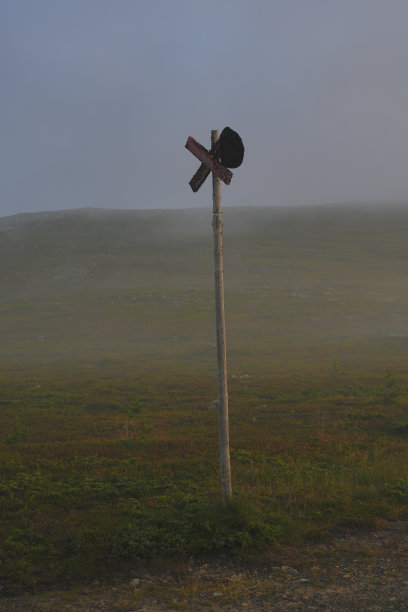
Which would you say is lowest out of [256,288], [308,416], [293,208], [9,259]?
[308,416]

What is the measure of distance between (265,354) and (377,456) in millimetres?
36724

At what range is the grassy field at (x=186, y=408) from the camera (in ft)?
30.2

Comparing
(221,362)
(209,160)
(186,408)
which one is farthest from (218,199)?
(186,408)

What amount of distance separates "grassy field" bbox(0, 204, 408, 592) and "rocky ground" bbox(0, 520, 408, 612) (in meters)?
0.47

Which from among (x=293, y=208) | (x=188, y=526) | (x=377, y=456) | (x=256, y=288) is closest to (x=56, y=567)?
(x=188, y=526)

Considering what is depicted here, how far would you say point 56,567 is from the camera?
Answer: 26.6 feet

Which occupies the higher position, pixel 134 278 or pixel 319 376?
pixel 134 278

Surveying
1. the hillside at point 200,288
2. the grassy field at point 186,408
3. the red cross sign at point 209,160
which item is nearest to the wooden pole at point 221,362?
the red cross sign at point 209,160

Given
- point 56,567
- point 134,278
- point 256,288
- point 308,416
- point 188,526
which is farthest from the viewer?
point 134,278

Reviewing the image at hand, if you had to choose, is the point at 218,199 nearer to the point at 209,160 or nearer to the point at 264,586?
the point at 209,160

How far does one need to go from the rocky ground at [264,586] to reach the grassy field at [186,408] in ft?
1.55

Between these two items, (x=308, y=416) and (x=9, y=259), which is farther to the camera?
(x=9, y=259)

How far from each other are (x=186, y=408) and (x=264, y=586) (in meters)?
19.5

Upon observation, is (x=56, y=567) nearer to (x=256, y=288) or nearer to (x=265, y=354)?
(x=265, y=354)
